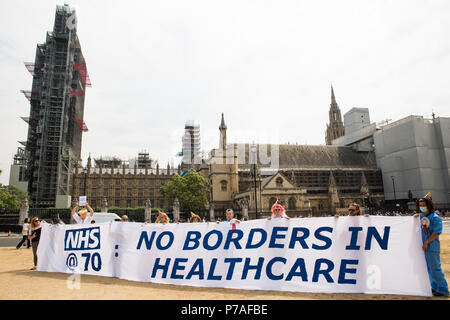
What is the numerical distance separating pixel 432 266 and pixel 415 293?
67 cm

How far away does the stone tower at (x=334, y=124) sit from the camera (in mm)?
88062

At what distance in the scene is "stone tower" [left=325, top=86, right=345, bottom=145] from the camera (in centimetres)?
Result: 8806

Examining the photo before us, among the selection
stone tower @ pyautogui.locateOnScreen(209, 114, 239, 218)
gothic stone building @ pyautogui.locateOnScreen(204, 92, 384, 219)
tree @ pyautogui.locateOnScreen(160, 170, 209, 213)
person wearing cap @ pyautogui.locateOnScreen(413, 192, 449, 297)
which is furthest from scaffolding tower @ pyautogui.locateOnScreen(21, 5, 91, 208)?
person wearing cap @ pyautogui.locateOnScreen(413, 192, 449, 297)

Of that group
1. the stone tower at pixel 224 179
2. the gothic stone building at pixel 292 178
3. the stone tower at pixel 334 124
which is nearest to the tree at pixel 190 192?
the gothic stone building at pixel 292 178

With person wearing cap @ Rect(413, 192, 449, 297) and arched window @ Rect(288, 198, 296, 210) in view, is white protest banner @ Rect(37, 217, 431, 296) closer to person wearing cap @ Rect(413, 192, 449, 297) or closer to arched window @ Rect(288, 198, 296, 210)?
person wearing cap @ Rect(413, 192, 449, 297)

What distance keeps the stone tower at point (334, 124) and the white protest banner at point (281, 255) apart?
88.3 meters

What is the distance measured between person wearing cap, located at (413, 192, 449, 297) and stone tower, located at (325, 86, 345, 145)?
8799 cm

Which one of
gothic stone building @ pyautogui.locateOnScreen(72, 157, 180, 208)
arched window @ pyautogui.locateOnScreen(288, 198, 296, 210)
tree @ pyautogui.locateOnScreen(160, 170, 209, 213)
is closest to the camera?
tree @ pyautogui.locateOnScreen(160, 170, 209, 213)

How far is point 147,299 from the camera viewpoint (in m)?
5.62

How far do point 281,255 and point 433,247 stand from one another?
3.12m

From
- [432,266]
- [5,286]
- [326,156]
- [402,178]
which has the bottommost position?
[5,286]

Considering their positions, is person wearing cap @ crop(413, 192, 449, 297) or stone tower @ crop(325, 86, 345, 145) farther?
stone tower @ crop(325, 86, 345, 145)

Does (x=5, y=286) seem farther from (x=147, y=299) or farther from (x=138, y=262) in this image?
(x=147, y=299)
